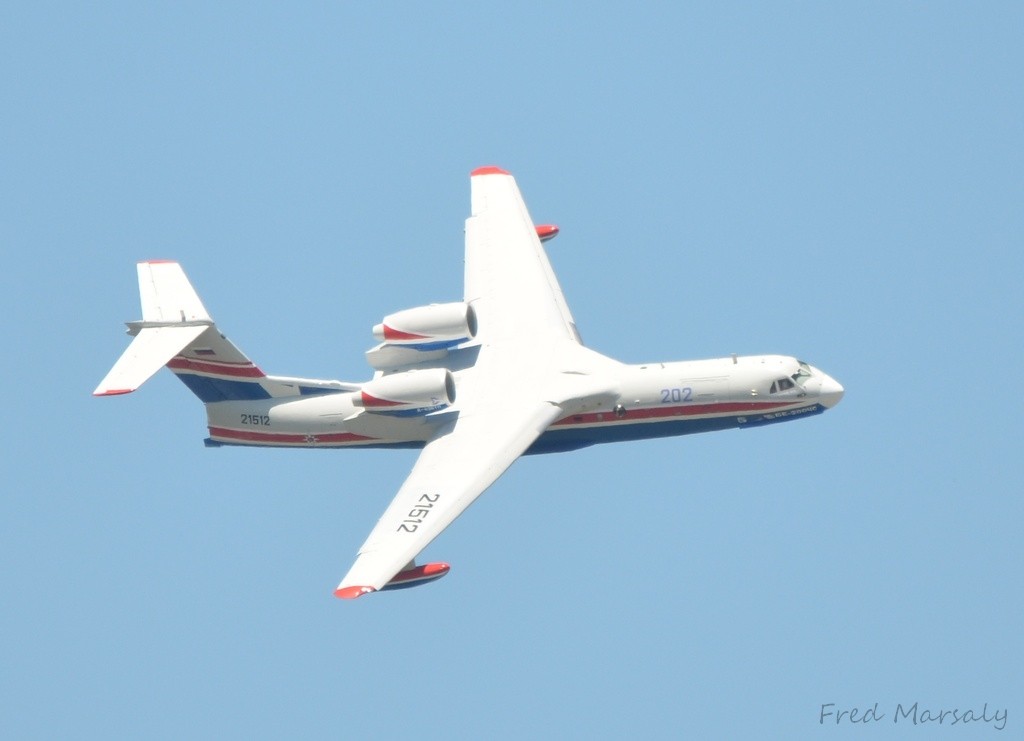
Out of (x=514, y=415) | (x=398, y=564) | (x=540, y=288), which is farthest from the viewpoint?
(x=540, y=288)

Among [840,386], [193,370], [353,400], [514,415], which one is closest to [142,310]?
[193,370]

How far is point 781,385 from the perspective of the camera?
49438 mm

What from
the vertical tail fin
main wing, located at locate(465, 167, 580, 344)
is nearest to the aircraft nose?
main wing, located at locate(465, 167, 580, 344)

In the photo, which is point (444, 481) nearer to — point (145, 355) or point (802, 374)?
point (145, 355)

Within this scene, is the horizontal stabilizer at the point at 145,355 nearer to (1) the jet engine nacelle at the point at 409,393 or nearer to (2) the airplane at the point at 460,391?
(2) the airplane at the point at 460,391

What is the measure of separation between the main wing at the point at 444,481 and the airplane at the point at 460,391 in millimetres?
44

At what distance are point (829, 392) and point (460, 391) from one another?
28.5 ft

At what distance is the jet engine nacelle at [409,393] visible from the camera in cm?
4816

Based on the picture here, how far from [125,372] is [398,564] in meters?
7.67

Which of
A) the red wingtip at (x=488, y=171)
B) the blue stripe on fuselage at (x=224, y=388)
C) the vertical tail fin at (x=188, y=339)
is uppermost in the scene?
the red wingtip at (x=488, y=171)

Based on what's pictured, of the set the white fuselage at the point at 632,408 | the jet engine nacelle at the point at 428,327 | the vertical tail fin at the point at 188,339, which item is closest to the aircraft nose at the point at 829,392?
the white fuselage at the point at 632,408

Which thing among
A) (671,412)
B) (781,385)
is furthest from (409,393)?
(781,385)

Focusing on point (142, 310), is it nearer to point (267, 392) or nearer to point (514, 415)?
point (267, 392)

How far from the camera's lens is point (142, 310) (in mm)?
49281
